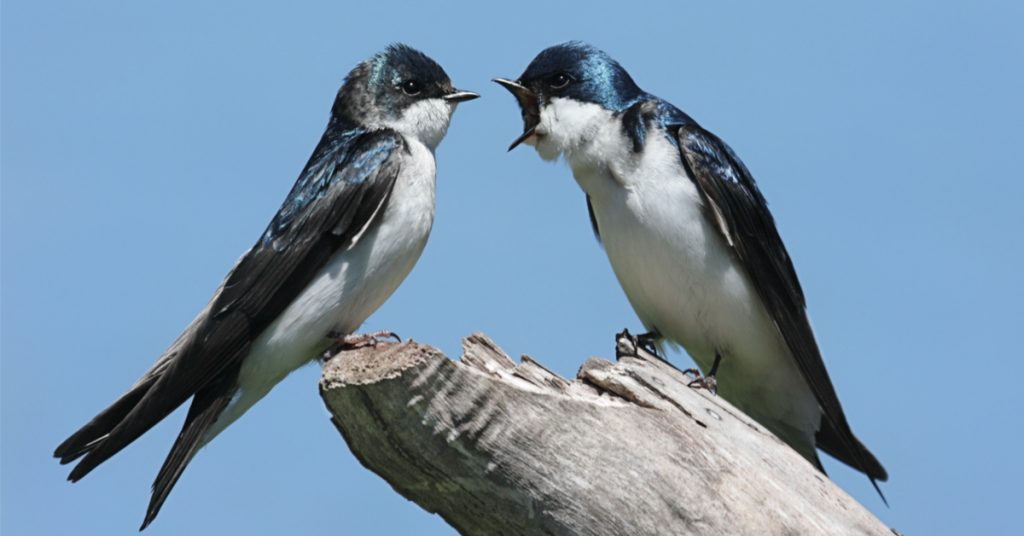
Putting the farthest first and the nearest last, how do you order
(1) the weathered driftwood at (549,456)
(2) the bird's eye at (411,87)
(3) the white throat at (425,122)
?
(2) the bird's eye at (411,87)
(3) the white throat at (425,122)
(1) the weathered driftwood at (549,456)

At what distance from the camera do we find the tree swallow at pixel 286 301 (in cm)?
491

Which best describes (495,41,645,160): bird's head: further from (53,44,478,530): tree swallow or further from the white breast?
(53,44,478,530): tree swallow

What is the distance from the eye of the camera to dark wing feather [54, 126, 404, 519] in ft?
16.0

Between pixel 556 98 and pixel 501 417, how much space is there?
7.13 ft

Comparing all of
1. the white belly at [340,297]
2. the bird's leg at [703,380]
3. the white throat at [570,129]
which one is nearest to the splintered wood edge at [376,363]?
the white belly at [340,297]

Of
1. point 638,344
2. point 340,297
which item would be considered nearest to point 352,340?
point 340,297

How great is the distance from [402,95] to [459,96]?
0.81 ft

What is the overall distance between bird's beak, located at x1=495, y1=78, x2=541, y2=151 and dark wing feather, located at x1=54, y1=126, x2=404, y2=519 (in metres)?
0.63

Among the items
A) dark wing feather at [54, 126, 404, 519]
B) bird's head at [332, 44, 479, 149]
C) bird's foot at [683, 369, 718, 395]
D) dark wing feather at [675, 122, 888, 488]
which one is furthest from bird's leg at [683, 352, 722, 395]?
bird's head at [332, 44, 479, 149]

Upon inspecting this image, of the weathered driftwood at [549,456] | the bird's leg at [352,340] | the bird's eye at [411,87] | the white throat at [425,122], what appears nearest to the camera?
the weathered driftwood at [549,456]

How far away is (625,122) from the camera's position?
213 inches

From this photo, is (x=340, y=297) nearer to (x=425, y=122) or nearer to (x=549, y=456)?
(x=425, y=122)

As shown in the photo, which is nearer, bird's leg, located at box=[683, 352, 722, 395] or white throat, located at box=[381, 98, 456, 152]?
bird's leg, located at box=[683, 352, 722, 395]

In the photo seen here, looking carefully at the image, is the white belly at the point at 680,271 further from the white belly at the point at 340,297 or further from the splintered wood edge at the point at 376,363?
the splintered wood edge at the point at 376,363
